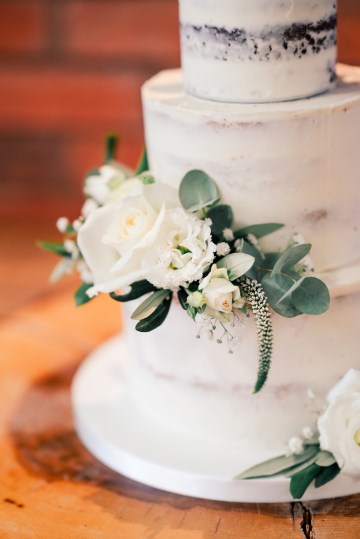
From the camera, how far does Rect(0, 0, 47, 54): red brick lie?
6.47ft

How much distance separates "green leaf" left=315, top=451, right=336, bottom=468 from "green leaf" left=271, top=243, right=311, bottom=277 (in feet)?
0.85

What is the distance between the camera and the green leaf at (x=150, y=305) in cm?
101

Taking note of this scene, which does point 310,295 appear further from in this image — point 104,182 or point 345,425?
point 104,182

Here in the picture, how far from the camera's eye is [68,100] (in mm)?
2045

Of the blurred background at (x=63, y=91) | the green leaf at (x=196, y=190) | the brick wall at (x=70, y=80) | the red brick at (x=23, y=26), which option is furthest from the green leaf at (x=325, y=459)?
the red brick at (x=23, y=26)

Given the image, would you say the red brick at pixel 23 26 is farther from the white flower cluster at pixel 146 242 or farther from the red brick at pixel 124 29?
the white flower cluster at pixel 146 242

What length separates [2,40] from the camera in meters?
2.02

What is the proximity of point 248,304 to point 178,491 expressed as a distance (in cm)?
29

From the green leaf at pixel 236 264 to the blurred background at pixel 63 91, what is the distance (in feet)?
2.82

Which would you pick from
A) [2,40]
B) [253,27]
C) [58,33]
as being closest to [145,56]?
[58,33]

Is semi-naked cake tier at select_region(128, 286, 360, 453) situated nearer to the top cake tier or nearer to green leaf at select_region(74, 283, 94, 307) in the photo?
green leaf at select_region(74, 283, 94, 307)

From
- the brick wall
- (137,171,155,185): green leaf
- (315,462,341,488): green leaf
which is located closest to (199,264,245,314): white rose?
(137,171,155,185): green leaf

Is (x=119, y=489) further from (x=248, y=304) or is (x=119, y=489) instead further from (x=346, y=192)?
(x=346, y=192)

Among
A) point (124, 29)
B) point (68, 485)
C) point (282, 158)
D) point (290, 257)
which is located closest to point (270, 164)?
point (282, 158)
